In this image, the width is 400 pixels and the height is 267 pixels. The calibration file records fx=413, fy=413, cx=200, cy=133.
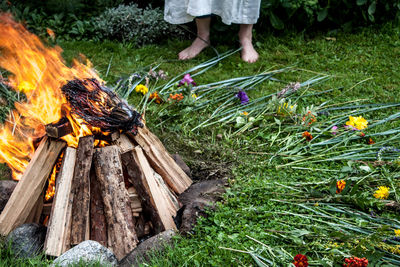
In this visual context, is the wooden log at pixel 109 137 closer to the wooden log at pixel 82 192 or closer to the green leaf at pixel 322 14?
the wooden log at pixel 82 192

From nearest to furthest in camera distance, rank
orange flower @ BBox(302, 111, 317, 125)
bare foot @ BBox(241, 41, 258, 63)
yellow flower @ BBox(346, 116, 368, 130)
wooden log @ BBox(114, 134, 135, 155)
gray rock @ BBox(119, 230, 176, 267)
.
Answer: gray rock @ BBox(119, 230, 176, 267)
wooden log @ BBox(114, 134, 135, 155)
yellow flower @ BBox(346, 116, 368, 130)
orange flower @ BBox(302, 111, 317, 125)
bare foot @ BBox(241, 41, 258, 63)

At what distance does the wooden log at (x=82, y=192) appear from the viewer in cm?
233

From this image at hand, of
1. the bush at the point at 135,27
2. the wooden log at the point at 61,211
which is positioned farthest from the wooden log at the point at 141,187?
the bush at the point at 135,27

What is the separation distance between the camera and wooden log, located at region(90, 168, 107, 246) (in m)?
2.38

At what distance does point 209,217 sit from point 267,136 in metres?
1.22

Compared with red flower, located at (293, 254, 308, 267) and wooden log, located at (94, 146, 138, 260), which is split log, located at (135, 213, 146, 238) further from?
red flower, located at (293, 254, 308, 267)

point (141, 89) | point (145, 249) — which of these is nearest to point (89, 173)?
point (145, 249)

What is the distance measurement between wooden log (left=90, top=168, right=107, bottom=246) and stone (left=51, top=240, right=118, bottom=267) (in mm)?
235

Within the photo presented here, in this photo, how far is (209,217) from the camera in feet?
7.99

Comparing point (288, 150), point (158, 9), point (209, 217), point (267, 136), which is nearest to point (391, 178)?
point (288, 150)

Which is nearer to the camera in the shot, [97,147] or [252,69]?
[97,147]

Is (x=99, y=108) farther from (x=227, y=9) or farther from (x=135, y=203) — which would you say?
(x=227, y=9)

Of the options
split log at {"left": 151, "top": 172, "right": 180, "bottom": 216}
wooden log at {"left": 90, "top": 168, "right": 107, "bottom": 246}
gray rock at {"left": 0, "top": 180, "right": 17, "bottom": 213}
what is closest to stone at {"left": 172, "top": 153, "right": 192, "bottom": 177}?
split log at {"left": 151, "top": 172, "right": 180, "bottom": 216}

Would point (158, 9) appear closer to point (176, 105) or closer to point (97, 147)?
point (176, 105)
